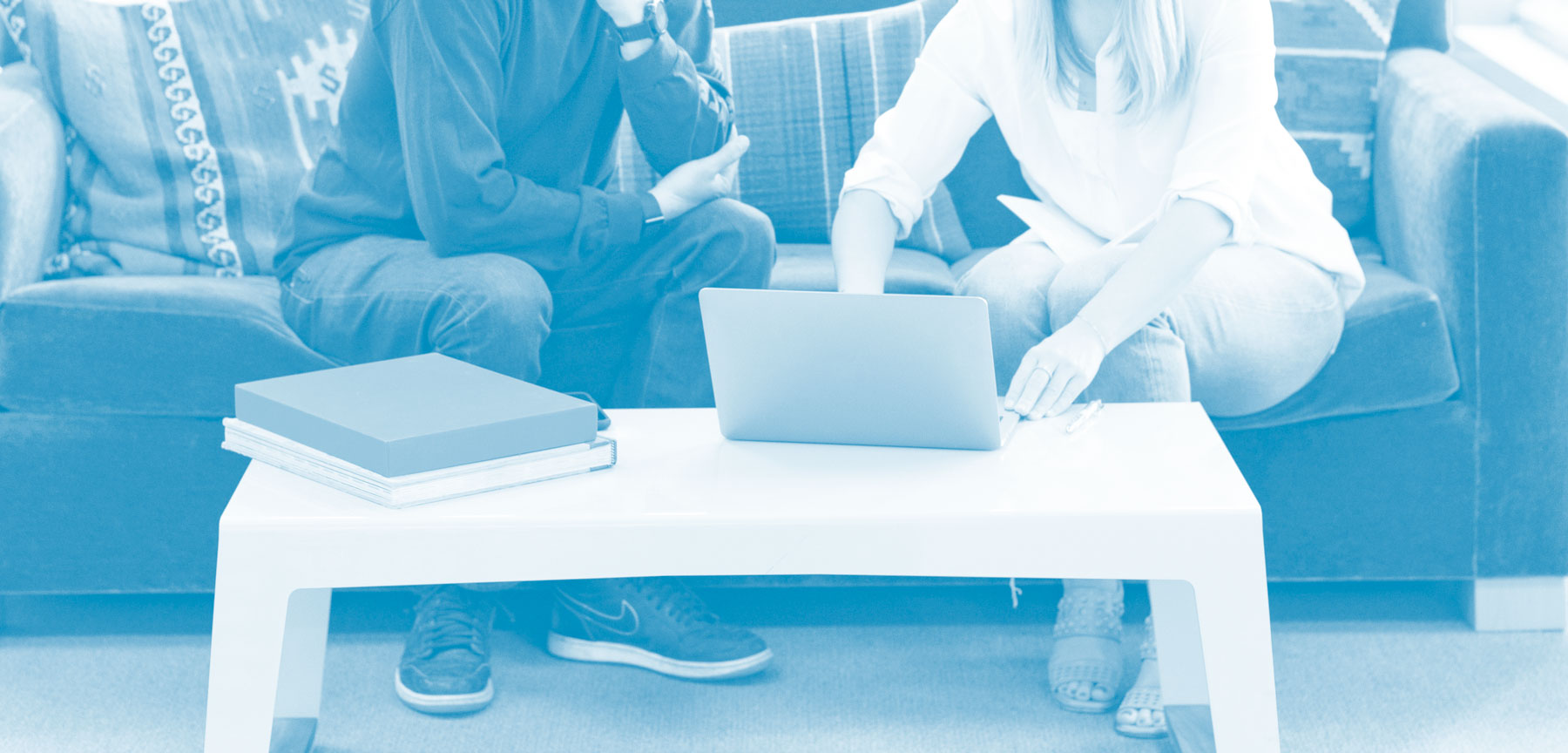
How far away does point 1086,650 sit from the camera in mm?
1686

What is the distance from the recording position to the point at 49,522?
179 cm

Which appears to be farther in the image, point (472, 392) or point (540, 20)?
point (540, 20)

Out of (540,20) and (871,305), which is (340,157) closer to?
(540,20)

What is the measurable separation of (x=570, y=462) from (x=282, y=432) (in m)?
0.24

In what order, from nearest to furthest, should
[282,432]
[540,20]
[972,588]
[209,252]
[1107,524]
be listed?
[1107,524] → [282,432] → [540,20] → [972,588] → [209,252]

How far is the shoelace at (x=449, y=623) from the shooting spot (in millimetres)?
1697

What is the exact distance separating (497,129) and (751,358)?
64cm

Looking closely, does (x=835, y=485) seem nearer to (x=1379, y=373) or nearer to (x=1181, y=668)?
(x=1181, y=668)

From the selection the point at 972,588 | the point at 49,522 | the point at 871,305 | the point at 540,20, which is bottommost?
the point at 972,588

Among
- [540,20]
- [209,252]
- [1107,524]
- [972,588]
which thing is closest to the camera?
[1107,524]

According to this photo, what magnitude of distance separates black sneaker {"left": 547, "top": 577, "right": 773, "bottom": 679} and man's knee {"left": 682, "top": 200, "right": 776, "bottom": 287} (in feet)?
1.24

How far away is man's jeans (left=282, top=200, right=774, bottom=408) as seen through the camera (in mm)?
1702

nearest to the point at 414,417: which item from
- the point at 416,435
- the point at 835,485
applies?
→ the point at 416,435

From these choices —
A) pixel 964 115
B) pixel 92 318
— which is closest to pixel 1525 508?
pixel 964 115
